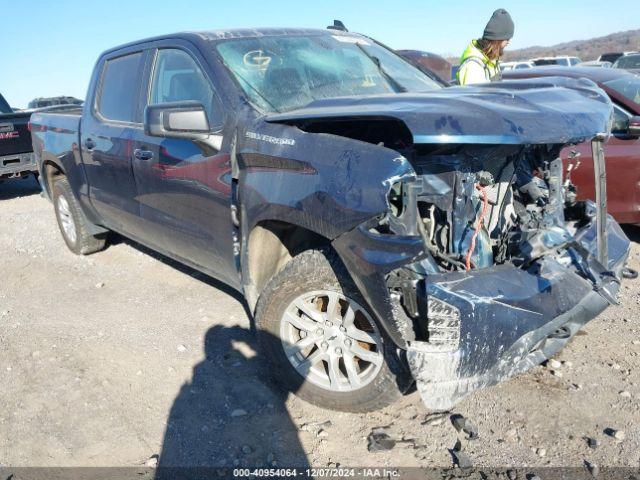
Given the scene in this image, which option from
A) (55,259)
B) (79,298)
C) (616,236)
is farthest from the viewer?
(55,259)

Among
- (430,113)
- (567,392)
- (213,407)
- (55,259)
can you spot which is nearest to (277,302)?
(213,407)

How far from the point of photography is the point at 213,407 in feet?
9.70

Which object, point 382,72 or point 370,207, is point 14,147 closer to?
point 382,72

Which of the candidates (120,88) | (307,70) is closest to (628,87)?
(307,70)

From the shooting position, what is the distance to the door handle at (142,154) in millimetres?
3664

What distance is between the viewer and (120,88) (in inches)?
167

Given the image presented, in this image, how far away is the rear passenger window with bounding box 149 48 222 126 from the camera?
3.21 meters

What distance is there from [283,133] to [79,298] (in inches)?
112

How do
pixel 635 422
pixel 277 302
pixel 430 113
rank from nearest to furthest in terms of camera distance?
pixel 430 113
pixel 635 422
pixel 277 302

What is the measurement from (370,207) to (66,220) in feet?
14.8

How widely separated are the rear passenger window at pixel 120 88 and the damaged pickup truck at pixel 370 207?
0.40 ft

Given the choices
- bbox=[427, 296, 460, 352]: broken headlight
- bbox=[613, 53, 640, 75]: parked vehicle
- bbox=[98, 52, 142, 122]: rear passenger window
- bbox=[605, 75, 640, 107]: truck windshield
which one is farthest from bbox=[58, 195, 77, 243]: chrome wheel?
bbox=[613, 53, 640, 75]: parked vehicle

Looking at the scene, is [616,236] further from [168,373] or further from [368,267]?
[168,373]

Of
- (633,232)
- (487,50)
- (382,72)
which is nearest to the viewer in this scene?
(382,72)
